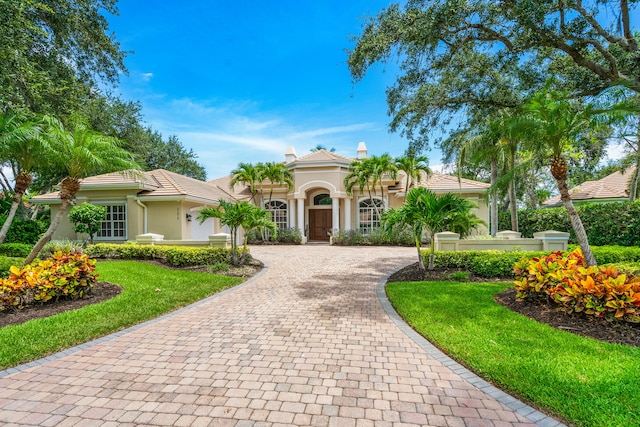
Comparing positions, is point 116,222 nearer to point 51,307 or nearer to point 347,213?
point 51,307

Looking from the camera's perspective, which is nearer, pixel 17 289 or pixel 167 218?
pixel 17 289

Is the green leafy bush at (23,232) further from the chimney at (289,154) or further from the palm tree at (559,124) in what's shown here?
the palm tree at (559,124)

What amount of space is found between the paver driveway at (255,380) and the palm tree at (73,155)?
14.4 feet

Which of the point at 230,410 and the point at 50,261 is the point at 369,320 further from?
the point at 50,261

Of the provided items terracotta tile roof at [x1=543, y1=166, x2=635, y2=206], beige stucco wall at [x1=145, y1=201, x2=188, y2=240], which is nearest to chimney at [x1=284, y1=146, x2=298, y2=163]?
beige stucco wall at [x1=145, y1=201, x2=188, y2=240]

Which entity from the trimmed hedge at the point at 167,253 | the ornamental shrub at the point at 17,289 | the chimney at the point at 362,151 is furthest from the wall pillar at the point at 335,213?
the ornamental shrub at the point at 17,289

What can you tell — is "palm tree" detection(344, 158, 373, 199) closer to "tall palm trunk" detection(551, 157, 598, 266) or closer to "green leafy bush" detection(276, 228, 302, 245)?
"green leafy bush" detection(276, 228, 302, 245)

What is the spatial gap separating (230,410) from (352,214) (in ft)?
61.9

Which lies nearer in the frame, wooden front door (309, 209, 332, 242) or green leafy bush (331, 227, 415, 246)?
green leafy bush (331, 227, 415, 246)

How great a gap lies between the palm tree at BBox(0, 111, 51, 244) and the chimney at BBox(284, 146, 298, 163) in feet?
56.5

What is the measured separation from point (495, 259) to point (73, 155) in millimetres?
11761

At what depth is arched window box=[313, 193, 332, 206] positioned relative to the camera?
2284 centimetres

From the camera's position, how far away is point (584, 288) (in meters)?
5.12

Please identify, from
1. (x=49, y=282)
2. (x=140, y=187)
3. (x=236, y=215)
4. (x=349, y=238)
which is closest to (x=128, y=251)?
(x=140, y=187)
